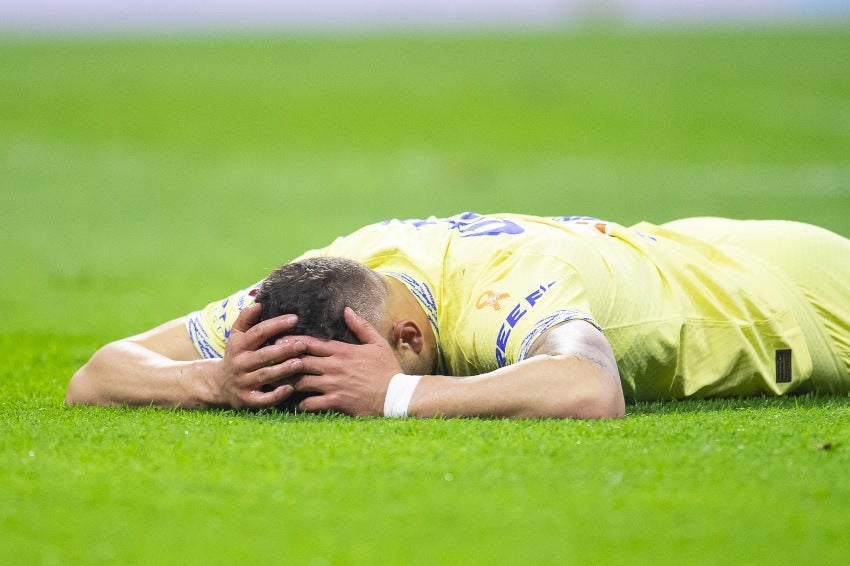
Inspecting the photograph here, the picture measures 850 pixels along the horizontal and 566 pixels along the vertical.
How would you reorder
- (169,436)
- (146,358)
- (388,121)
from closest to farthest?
(169,436), (146,358), (388,121)

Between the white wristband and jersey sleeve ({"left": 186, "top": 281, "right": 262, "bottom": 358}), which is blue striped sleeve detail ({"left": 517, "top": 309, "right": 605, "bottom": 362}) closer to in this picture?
the white wristband

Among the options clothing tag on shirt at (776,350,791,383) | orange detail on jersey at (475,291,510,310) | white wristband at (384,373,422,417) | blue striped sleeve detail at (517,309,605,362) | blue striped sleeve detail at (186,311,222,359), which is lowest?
clothing tag on shirt at (776,350,791,383)

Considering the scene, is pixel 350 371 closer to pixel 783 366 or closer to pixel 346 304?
pixel 346 304

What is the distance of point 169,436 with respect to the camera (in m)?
3.17

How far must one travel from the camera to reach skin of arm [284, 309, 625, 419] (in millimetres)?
3230

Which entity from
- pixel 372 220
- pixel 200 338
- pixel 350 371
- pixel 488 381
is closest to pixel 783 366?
pixel 488 381

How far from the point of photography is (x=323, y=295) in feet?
11.1

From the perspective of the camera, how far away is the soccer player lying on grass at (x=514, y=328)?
10.9 feet

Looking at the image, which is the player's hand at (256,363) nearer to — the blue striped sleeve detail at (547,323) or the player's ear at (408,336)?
the player's ear at (408,336)

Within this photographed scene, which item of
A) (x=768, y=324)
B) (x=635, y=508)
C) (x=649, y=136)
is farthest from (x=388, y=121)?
(x=635, y=508)

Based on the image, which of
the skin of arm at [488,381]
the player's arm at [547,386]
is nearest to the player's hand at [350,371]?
the skin of arm at [488,381]

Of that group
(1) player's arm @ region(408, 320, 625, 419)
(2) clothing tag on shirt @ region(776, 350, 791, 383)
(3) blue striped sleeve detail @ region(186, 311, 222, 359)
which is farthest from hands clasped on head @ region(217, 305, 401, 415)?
(2) clothing tag on shirt @ region(776, 350, 791, 383)

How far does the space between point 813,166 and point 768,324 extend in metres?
9.91

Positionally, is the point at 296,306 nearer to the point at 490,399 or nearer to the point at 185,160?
the point at 490,399
